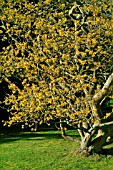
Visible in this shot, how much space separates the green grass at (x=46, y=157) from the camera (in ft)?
26.4

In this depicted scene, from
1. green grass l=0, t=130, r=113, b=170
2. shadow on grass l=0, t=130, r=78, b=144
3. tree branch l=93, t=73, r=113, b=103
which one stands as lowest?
green grass l=0, t=130, r=113, b=170

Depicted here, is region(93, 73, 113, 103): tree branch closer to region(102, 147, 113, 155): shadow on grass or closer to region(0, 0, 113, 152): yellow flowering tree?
region(0, 0, 113, 152): yellow flowering tree

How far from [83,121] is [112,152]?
4.16 feet

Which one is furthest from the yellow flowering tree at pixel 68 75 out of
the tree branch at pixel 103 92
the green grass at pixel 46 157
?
the green grass at pixel 46 157

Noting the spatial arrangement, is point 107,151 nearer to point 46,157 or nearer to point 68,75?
point 46,157

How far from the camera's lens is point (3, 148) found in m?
11.1

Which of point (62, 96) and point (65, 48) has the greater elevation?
point (65, 48)

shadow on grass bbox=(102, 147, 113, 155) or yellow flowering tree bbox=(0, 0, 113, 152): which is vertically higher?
yellow flowering tree bbox=(0, 0, 113, 152)

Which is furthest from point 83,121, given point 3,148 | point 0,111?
point 0,111

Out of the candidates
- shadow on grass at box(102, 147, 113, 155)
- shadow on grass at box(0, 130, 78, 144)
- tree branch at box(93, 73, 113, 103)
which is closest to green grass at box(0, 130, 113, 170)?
shadow on grass at box(102, 147, 113, 155)

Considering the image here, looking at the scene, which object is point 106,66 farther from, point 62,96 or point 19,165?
point 19,165

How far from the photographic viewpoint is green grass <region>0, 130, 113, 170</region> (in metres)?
8.05

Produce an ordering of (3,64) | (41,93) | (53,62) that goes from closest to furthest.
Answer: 1. (41,93)
2. (53,62)
3. (3,64)

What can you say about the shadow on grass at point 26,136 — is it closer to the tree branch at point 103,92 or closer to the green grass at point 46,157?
the green grass at point 46,157
